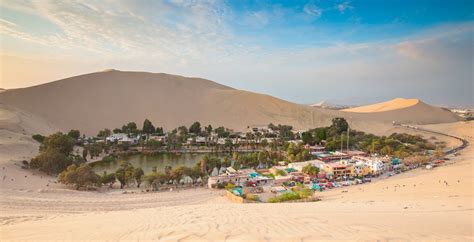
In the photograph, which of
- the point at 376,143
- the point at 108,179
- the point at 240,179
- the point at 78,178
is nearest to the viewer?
the point at 78,178

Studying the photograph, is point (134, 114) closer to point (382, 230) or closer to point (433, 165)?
point (433, 165)

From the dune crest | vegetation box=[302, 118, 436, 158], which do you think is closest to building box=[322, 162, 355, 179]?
vegetation box=[302, 118, 436, 158]

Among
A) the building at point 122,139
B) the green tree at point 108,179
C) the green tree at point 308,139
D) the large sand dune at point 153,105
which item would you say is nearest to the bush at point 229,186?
the green tree at point 108,179

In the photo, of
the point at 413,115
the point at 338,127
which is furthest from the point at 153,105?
the point at 413,115

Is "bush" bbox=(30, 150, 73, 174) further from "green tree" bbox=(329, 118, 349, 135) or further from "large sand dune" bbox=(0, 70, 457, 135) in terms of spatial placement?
"green tree" bbox=(329, 118, 349, 135)

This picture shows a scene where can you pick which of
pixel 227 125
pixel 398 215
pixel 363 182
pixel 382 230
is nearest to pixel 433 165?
pixel 363 182

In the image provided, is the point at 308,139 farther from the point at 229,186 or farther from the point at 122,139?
the point at 122,139
